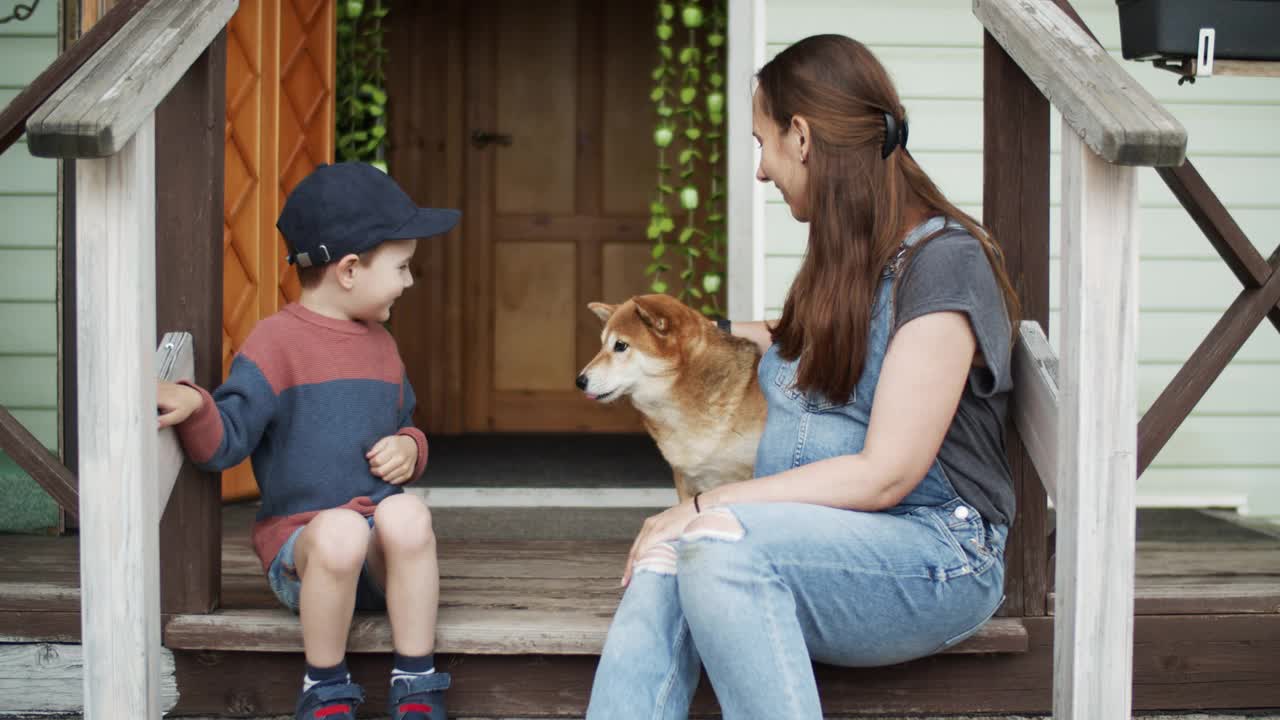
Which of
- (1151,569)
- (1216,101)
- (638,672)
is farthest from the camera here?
(1216,101)

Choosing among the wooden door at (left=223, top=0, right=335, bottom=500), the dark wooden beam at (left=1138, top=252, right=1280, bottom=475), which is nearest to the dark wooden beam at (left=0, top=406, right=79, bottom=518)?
the wooden door at (left=223, top=0, right=335, bottom=500)

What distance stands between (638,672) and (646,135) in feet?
14.8

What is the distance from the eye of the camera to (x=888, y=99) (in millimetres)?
1701

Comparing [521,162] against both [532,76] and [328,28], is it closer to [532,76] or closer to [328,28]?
[532,76]

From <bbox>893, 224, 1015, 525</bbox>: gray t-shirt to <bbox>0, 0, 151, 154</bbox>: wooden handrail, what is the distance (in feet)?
5.10

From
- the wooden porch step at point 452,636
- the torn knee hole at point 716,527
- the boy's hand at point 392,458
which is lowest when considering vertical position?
the wooden porch step at point 452,636

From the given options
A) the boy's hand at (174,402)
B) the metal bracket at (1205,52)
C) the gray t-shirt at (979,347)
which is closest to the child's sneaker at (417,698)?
the boy's hand at (174,402)

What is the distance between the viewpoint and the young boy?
1757 millimetres

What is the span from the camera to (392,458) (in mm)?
1917

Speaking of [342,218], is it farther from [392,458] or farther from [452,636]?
[452,636]

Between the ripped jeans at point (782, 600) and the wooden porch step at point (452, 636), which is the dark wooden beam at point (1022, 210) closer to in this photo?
the wooden porch step at point (452, 636)

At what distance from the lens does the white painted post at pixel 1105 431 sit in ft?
5.24

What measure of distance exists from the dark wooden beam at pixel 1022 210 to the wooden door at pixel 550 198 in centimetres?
380

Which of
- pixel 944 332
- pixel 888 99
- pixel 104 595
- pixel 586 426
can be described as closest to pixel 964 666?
pixel 944 332
